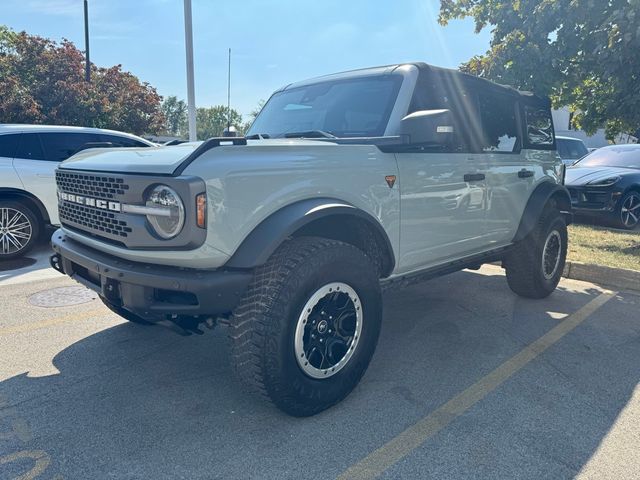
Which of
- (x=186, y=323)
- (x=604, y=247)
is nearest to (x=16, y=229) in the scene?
(x=186, y=323)

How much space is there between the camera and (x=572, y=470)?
2.31m

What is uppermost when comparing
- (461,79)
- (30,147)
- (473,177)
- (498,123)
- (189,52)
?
(189,52)

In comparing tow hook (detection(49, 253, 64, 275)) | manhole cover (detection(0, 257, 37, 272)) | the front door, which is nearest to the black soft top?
the front door

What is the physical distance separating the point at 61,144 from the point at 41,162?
429 millimetres

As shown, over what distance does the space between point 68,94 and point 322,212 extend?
20.5 metres

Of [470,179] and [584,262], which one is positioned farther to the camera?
[584,262]

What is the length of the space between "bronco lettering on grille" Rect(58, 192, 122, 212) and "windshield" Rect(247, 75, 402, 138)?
1.40 metres

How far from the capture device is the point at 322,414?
9.18 feet

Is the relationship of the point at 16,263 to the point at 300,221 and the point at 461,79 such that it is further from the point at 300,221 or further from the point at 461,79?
the point at 461,79

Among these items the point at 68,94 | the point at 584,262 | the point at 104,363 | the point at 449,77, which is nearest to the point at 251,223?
the point at 104,363

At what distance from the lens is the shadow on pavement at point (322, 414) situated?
2.34 metres

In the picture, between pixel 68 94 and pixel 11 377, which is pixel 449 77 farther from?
pixel 68 94

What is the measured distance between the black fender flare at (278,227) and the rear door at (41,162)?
523 cm

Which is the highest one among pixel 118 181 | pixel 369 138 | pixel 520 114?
pixel 520 114
